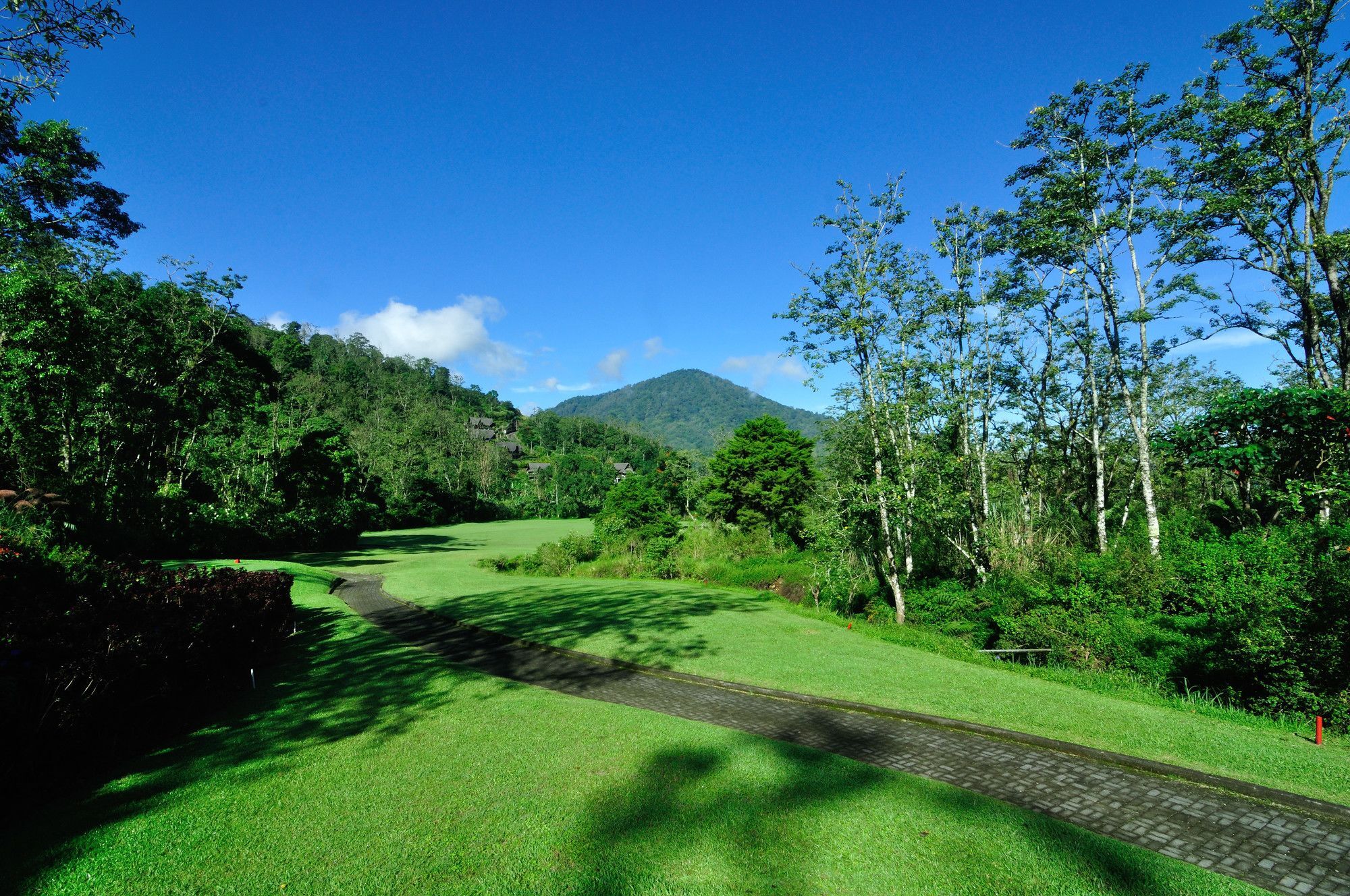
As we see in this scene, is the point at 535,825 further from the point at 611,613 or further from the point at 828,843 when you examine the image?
the point at 611,613

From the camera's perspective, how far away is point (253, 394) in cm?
2842

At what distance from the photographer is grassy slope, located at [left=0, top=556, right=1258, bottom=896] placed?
3.28 metres

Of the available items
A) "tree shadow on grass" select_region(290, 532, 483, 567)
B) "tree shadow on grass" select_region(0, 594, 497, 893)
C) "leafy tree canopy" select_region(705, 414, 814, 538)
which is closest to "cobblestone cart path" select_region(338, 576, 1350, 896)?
"tree shadow on grass" select_region(0, 594, 497, 893)

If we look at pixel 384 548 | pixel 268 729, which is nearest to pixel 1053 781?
pixel 268 729

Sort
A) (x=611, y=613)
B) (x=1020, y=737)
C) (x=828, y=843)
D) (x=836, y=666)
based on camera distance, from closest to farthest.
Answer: (x=828, y=843) → (x=1020, y=737) → (x=836, y=666) → (x=611, y=613)

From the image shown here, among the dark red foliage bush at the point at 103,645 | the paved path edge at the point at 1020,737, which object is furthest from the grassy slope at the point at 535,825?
the paved path edge at the point at 1020,737

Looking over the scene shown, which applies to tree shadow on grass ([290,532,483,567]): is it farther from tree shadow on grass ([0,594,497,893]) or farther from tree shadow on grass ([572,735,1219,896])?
tree shadow on grass ([572,735,1219,896])

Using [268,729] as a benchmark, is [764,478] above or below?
above

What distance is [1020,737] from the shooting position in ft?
18.9

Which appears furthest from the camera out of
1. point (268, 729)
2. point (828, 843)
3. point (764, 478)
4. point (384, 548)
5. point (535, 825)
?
point (384, 548)

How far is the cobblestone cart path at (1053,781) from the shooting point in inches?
146

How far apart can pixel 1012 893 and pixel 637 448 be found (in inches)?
3818

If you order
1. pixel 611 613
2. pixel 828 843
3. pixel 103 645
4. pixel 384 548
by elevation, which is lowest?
pixel 611 613

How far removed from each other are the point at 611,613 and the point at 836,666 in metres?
5.90
